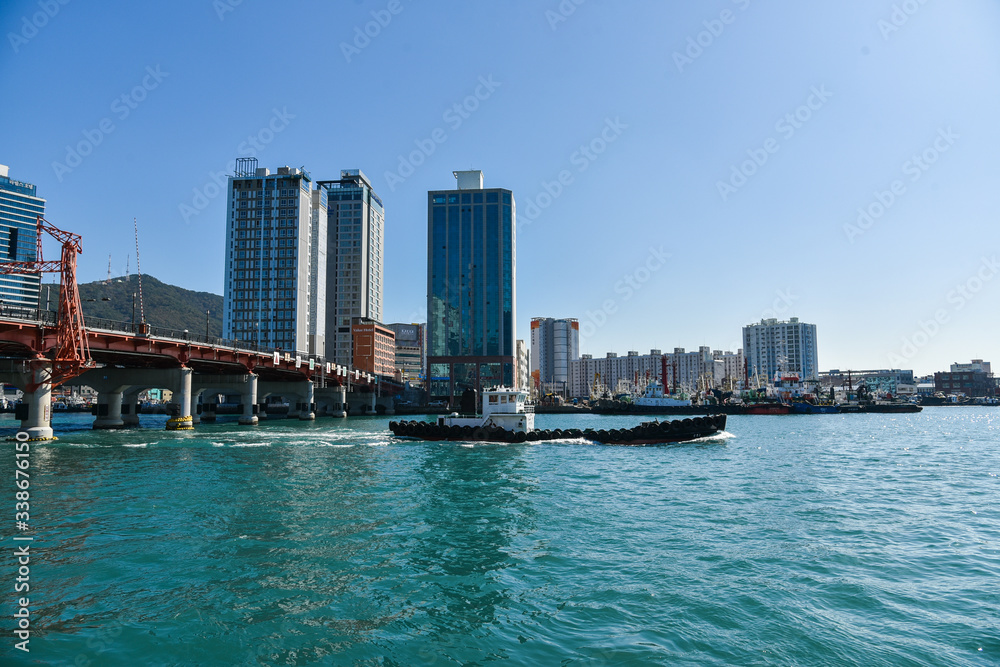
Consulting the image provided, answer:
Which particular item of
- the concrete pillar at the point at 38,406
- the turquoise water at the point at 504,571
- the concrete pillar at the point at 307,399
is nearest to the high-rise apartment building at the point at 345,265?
the concrete pillar at the point at 307,399

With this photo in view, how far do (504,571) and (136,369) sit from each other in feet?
205

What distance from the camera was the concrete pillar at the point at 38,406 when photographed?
4162 cm

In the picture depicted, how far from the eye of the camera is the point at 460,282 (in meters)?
145

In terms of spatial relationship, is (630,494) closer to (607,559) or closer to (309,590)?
(607,559)

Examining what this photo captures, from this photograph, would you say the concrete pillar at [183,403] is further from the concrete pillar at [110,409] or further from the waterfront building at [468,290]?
the waterfront building at [468,290]

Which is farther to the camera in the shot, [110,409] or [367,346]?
[367,346]

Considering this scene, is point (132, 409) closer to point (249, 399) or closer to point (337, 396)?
point (249, 399)

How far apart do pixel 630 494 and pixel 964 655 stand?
13.7 meters

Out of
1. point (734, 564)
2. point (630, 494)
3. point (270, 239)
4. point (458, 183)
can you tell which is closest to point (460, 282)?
point (458, 183)

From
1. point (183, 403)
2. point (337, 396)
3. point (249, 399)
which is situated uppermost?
point (183, 403)

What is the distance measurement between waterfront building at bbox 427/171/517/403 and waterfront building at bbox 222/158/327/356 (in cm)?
3276

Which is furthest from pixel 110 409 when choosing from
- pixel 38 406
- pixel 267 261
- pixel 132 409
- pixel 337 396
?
pixel 267 261

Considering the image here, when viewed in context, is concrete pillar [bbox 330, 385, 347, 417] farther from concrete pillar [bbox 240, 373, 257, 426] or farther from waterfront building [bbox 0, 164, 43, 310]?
waterfront building [bbox 0, 164, 43, 310]

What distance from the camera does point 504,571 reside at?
1248 cm
